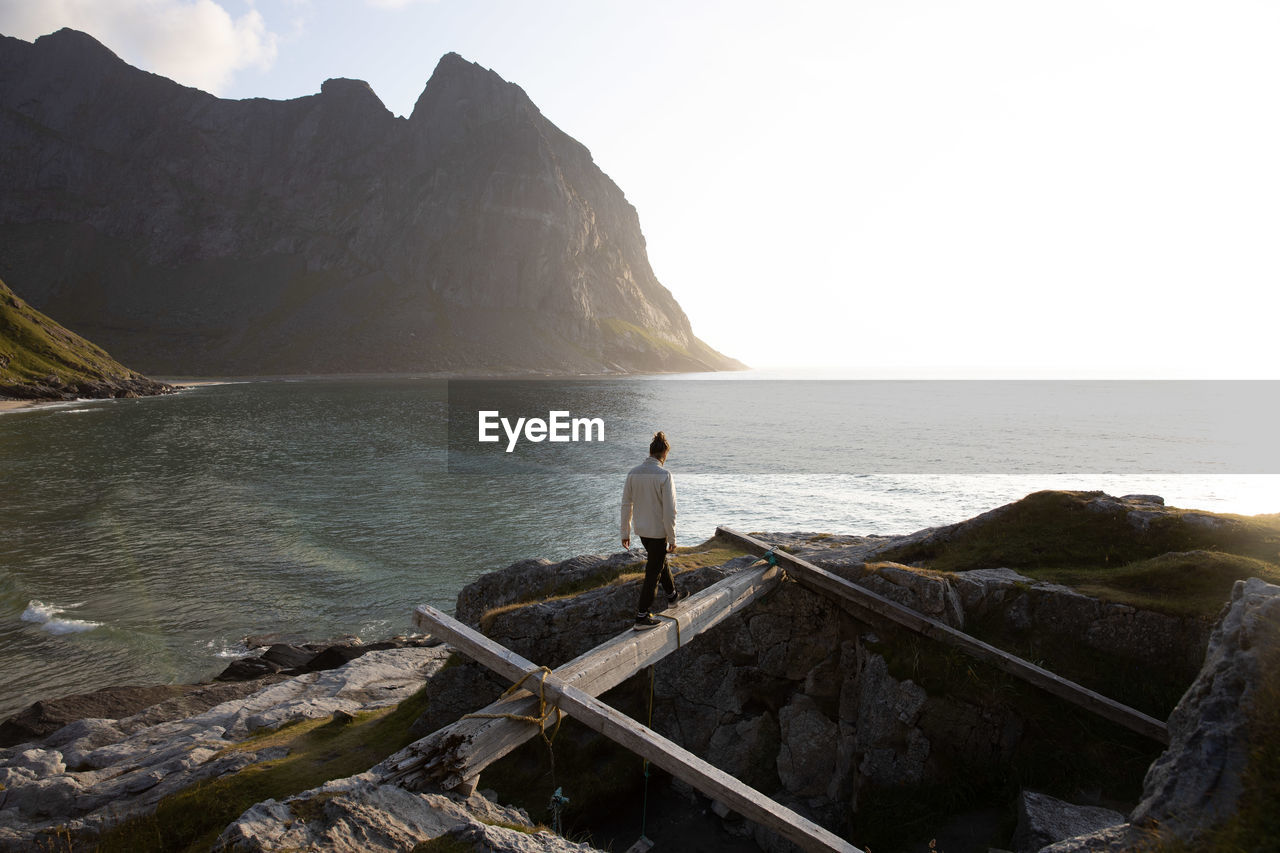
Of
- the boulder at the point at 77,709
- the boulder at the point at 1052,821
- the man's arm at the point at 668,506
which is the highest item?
the man's arm at the point at 668,506

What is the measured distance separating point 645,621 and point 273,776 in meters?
6.36

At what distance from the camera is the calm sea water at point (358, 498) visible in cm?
2412

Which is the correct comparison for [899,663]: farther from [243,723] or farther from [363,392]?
[363,392]

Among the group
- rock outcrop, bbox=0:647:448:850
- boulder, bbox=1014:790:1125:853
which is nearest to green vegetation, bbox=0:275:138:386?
rock outcrop, bbox=0:647:448:850

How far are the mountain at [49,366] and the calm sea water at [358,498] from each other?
35.5 feet

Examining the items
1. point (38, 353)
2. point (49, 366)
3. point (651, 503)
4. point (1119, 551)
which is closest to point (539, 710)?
point (651, 503)

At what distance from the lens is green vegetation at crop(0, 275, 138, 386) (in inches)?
4237

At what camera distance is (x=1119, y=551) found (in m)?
12.3

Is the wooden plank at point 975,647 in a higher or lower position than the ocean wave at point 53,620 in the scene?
higher

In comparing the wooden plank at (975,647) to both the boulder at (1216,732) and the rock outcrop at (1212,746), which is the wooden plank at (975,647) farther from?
the rock outcrop at (1212,746)

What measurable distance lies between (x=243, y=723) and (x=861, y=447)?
72.9 m

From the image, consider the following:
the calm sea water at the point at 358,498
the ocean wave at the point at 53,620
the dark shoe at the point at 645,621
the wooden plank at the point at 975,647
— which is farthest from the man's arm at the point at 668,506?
the ocean wave at the point at 53,620

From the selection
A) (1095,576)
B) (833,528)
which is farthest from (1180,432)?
(1095,576)

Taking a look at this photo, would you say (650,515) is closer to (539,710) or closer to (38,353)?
(539,710)
